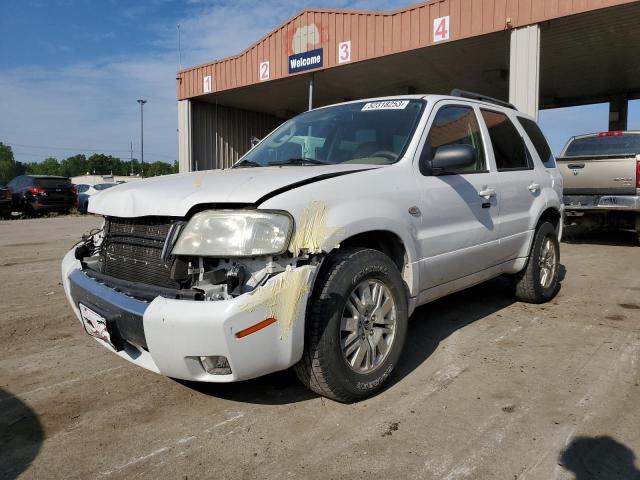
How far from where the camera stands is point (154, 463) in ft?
7.17

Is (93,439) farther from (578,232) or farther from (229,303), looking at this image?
(578,232)

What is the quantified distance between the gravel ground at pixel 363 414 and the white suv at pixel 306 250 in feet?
1.03

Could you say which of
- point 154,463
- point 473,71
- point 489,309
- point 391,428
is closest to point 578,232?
point 473,71

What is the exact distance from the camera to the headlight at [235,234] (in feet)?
7.34

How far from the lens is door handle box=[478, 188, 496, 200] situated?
3.66 metres

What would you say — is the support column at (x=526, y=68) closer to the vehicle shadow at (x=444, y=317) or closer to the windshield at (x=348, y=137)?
the vehicle shadow at (x=444, y=317)

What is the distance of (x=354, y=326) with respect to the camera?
8.61ft

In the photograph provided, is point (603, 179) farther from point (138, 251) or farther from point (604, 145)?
point (138, 251)

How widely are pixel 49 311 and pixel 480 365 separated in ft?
12.8

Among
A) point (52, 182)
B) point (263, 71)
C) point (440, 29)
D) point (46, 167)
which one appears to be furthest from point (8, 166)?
point (440, 29)

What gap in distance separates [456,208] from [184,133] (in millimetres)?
15892

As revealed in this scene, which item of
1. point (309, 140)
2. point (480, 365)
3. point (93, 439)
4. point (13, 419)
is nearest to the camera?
point (93, 439)

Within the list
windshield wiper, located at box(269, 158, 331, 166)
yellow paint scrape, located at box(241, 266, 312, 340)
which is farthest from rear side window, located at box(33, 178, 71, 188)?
yellow paint scrape, located at box(241, 266, 312, 340)

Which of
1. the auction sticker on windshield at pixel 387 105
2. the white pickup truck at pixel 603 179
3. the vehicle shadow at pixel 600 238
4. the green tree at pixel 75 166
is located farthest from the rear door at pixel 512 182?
the green tree at pixel 75 166
